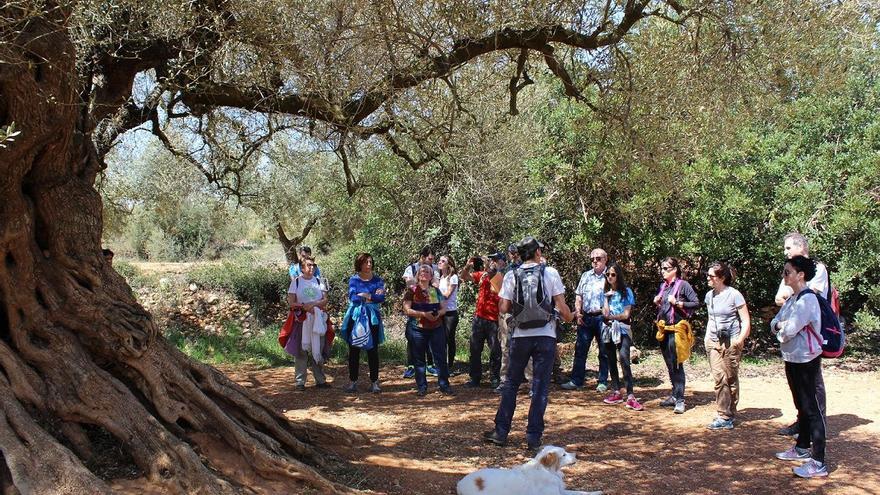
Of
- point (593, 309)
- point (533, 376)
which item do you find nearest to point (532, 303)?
point (533, 376)

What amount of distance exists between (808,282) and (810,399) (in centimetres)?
105

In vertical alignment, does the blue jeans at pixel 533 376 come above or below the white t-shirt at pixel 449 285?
below

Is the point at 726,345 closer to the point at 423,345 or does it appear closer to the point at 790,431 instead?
the point at 790,431

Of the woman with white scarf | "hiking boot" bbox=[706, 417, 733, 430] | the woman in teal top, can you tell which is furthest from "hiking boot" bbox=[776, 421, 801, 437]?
the woman with white scarf

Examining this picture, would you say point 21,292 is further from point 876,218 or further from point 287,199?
point 287,199

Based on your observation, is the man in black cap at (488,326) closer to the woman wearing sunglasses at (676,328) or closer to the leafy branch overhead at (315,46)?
the woman wearing sunglasses at (676,328)

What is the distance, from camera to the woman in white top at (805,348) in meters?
5.44

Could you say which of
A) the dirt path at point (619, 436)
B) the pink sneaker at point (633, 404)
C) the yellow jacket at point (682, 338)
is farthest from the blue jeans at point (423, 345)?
the yellow jacket at point (682, 338)

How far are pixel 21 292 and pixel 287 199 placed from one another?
12331 millimetres

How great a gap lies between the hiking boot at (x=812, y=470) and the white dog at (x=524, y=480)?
184 centimetres

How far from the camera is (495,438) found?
6.25 metres

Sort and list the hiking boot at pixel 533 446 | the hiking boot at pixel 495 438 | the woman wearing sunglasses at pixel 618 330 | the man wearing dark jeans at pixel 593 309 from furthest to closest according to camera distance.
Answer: the man wearing dark jeans at pixel 593 309 → the woman wearing sunglasses at pixel 618 330 → the hiking boot at pixel 495 438 → the hiking boot at pixel 533 446

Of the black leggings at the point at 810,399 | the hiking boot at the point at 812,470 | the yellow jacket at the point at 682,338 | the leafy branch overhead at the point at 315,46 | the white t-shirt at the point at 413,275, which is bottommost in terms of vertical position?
the hiking boot at the point at 812,470

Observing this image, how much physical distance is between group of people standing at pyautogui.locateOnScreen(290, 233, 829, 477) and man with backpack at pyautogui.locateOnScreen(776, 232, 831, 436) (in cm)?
1
